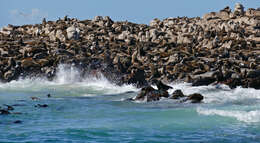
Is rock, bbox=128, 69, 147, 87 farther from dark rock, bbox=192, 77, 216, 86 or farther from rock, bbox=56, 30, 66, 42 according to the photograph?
rock, bbox=56, 30, 66, 42

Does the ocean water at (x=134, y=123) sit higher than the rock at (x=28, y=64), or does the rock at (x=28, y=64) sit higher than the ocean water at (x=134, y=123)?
the rock at (x=28, y=64)

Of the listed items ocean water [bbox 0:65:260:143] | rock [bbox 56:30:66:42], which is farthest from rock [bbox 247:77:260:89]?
rock [bbox 56:30:66:42]

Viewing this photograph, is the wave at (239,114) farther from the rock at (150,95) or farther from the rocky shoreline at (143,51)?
the rocky shoreline at (143,51)

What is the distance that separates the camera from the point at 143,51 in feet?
292

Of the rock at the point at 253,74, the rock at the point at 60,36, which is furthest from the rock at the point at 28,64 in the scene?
the rock at the point at 253,74

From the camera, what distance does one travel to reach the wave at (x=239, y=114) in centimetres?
2698

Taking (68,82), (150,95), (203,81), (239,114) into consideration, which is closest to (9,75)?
(68,82)

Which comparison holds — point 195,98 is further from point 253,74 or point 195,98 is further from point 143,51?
point 143,51

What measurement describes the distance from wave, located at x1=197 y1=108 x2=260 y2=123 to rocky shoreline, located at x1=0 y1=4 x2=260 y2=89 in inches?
948

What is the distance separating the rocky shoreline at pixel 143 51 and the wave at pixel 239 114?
948 inches

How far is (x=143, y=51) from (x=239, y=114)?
60.7 m

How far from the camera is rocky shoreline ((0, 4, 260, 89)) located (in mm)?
65312

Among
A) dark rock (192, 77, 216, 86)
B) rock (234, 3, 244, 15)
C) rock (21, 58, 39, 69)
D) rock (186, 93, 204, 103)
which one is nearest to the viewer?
rock (186, 93, 204, 103)

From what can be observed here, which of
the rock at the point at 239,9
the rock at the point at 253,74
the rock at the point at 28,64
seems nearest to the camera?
the rock at the point at 253,74
